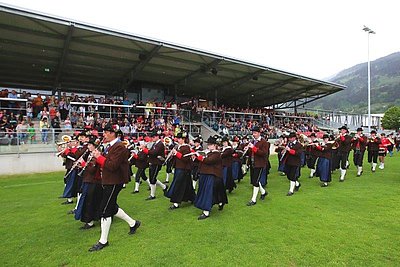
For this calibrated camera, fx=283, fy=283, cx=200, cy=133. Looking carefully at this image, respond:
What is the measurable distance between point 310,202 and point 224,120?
17.5m

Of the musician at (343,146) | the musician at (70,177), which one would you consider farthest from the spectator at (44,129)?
the musician at (343,146)

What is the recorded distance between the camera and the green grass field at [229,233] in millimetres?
4176

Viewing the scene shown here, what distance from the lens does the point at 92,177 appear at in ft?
18.3

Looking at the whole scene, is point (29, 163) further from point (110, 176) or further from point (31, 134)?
point (110, 176)

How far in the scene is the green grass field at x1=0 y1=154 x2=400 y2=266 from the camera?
4176mm

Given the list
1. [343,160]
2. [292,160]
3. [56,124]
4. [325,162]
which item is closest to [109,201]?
[292,160]

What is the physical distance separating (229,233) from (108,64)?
17.9 m

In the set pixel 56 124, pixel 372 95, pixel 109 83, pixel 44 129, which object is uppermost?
pixel 372 95

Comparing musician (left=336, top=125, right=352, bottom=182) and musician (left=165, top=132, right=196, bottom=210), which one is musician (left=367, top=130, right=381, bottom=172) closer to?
musician (left=336, top=125, right=352, bottom=182)

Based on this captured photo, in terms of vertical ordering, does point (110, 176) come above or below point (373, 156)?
above

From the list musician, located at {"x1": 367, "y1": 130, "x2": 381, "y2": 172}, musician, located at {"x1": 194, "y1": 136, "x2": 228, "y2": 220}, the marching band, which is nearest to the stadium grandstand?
the marching band

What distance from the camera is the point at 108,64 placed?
2014 cm

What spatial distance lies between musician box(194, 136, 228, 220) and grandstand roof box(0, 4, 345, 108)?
11436 millimetres

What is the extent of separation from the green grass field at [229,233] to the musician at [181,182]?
0.29m
